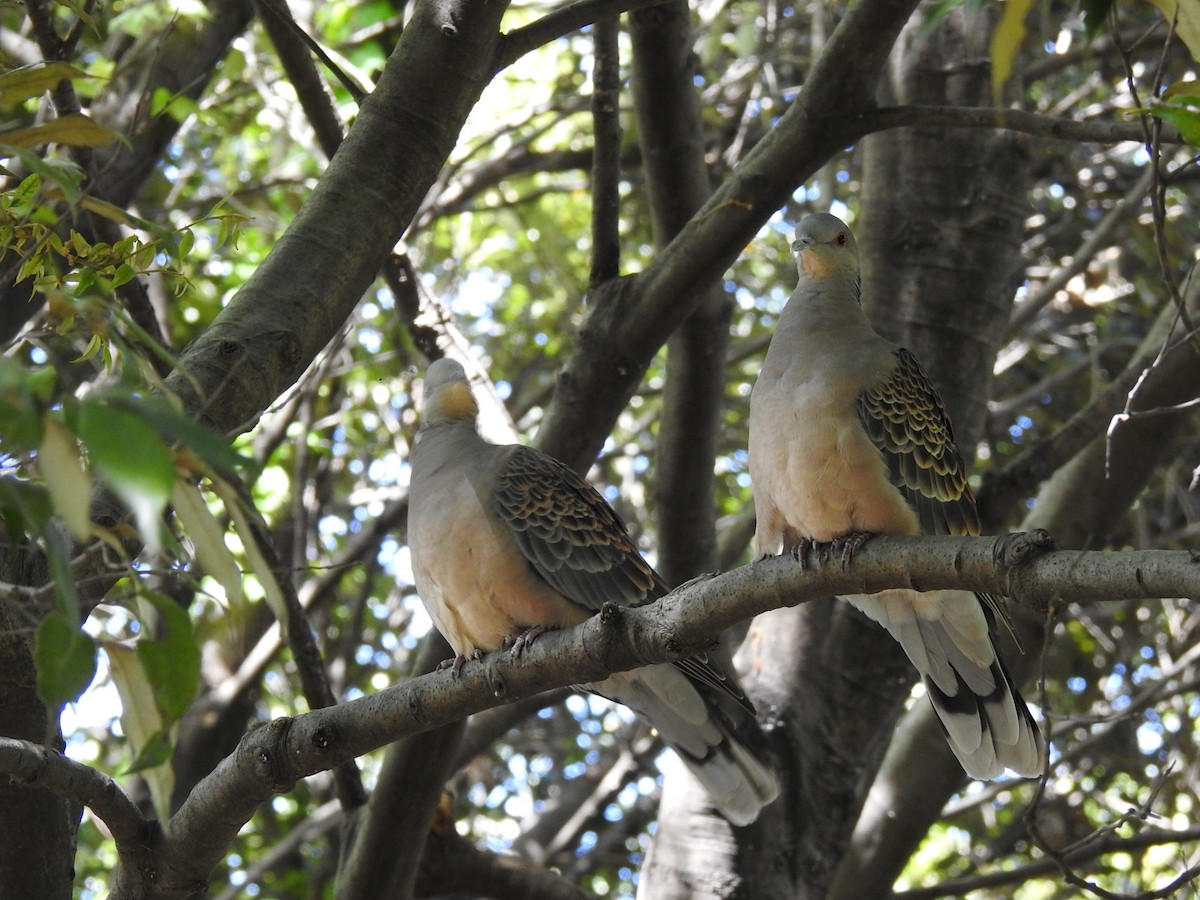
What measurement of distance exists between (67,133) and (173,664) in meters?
0.98

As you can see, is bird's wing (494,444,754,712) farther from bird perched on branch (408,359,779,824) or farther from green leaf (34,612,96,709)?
green leaf (34,612,96,709)

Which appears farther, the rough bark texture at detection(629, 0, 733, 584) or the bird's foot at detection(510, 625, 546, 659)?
the rough bark texture at detection(629, 0, 733, 584)

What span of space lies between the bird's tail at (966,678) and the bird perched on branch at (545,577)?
1.66 feet

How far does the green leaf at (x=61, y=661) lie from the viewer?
1293 mm

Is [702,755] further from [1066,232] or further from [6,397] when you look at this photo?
[1066,232]

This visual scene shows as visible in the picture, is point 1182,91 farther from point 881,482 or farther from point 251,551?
point 881,482

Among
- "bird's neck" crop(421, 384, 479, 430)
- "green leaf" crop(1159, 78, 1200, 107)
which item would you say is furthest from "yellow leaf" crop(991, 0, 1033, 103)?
"bird's neck" crop(421, 384, 479, 430)

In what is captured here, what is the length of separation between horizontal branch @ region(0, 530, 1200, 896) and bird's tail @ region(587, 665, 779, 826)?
991 millimetres

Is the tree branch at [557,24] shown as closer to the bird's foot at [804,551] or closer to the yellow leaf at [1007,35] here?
the bird's foot at [804,551]

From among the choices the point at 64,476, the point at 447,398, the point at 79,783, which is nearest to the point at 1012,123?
the point at 447,398

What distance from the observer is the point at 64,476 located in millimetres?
1230

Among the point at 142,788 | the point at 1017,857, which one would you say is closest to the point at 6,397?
the point at 142,788

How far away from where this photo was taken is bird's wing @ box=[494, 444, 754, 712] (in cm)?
387

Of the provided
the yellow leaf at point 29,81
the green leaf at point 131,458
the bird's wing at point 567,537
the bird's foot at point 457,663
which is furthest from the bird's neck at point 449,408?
the green leaf at point 131,458
